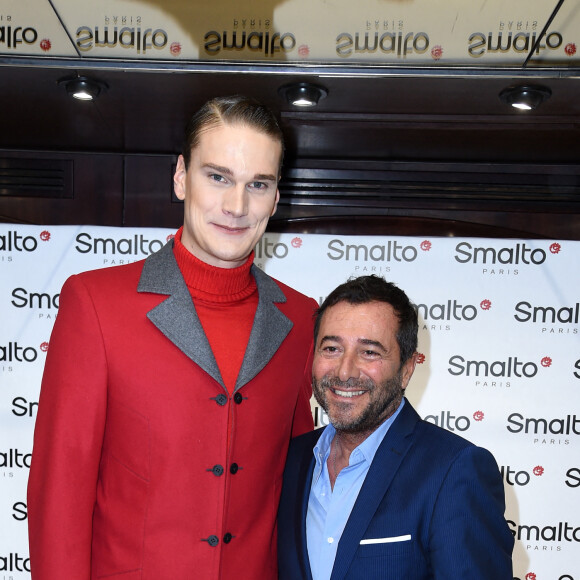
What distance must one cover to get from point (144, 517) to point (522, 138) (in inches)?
86.6

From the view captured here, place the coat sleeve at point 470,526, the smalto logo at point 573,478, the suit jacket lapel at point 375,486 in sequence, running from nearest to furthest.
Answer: the coat sleeve at point 470,526, the suit jacket lapel at point 375,486, the smalto logo at point 573,478

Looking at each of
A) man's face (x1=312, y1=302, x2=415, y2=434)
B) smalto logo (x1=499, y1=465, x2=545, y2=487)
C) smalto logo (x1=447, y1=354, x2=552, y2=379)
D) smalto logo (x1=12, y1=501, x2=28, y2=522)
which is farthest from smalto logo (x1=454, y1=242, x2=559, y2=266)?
smalto logo (x1=12, y1=501, x2=28, y2=522)

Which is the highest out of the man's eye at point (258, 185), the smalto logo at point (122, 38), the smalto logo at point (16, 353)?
the smalto logo at point (122, 38)

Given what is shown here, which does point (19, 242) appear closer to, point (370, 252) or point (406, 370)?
point (370, 252)

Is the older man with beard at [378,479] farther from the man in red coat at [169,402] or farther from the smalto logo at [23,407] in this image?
the smalto logo at [23,407]

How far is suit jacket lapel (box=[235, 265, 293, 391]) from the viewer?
142 cm

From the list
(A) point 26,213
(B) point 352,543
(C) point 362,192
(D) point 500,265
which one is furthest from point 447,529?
(A) point 26,213

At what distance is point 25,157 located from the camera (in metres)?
3.16

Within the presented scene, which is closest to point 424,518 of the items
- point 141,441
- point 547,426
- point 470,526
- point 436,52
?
point 470,526

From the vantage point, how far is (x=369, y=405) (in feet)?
4.95

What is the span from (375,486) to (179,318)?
1.74 feet

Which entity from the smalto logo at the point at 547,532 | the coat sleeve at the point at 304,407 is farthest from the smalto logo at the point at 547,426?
the coat sleeve at the point at 304,407

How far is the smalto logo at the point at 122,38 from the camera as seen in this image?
2.21m

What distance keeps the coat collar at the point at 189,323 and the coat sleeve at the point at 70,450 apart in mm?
139
